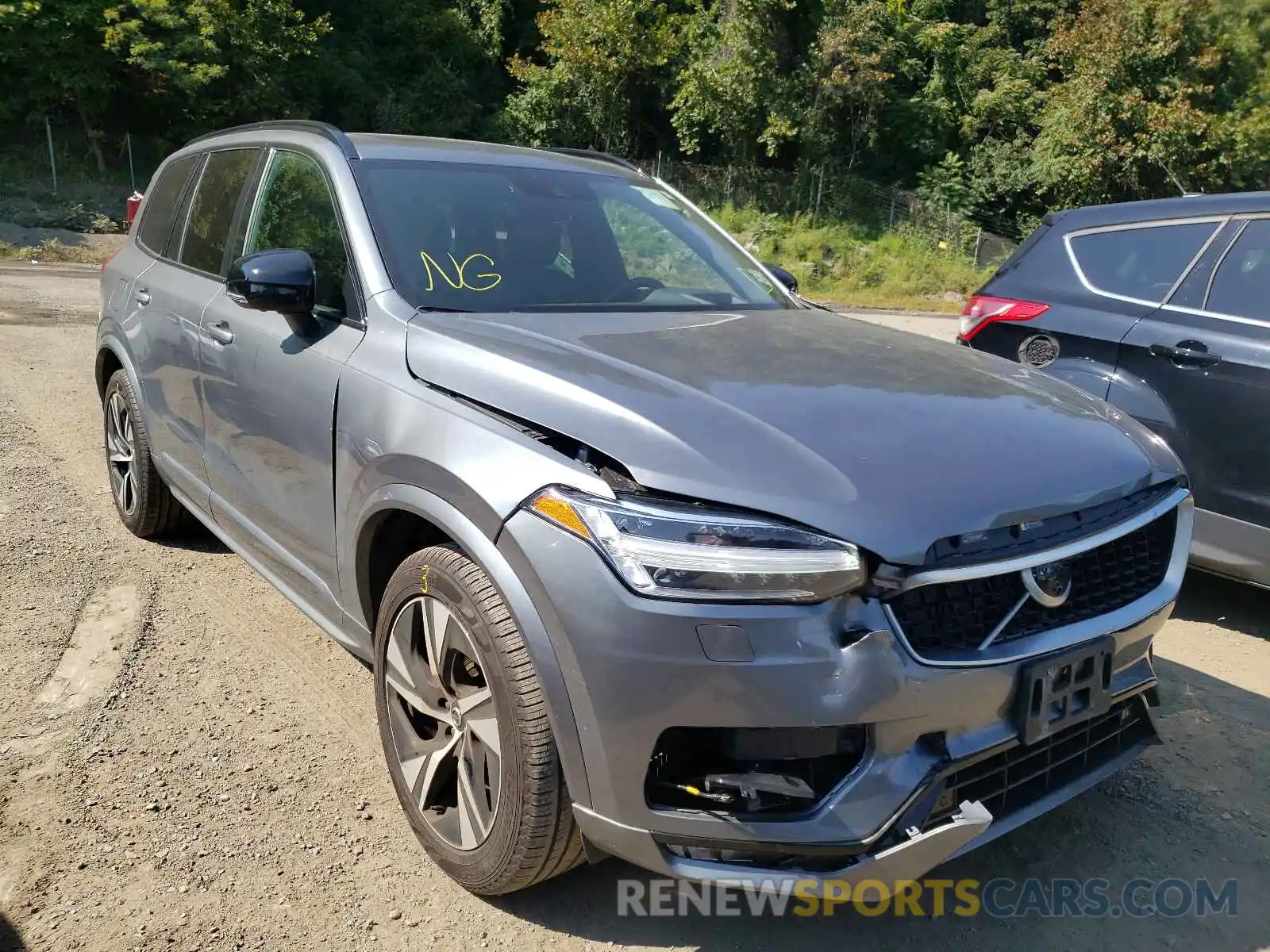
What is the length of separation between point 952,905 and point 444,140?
3.02 meters

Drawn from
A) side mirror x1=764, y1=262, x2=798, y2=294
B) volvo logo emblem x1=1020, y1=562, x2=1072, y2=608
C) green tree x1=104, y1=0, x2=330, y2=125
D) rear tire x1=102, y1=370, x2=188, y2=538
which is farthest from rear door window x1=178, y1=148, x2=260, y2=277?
green tree x1=104, y1=0, x2=330, y2=125

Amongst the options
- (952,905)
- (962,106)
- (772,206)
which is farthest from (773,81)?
(952,905)

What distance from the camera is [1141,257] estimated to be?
4633 millimetres

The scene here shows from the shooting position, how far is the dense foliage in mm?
25328

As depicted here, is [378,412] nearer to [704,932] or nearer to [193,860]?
[193,860]

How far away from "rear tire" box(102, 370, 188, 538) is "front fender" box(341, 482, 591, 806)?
2.77 meters

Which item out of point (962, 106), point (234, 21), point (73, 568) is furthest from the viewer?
point (962, 106)

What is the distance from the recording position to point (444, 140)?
370cm

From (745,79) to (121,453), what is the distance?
2705 cm

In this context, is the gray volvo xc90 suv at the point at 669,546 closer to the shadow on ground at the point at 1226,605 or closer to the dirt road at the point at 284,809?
the dirt road at the point at 284,809

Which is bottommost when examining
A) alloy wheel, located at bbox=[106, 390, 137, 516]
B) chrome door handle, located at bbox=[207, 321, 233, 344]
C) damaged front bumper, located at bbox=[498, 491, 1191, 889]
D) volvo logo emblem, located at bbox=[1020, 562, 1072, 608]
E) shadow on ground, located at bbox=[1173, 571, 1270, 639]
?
shadow on ground, located at bbox=[1173, 571, 1270, 639]

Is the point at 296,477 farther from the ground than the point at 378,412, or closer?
closer

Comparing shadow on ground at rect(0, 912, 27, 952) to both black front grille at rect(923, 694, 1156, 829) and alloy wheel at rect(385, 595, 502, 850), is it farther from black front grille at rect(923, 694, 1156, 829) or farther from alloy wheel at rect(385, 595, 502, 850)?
black front grille at rect(923, 694, 1156, 829)

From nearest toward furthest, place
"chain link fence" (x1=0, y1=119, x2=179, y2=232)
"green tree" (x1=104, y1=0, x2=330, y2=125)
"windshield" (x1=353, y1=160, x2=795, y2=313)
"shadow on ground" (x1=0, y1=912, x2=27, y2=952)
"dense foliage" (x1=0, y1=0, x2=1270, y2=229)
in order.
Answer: "shadow on ground" (x1=0, y1=912, x2=27, y2=952), "windshield" (x1=353, y1=160, x2=795, y2=313), "chain link fence" (x1=0, y1=119, x2=179, y2=232), "green tree" (x1=104, y1=0, x2=330, y2=125), "dense foliage" (x1=0, y1=0, x2=1270, y2=229)
